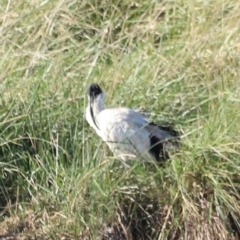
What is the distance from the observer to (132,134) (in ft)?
19.0

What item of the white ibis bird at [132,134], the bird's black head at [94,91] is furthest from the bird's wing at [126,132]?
the bird's black head at [94,91]

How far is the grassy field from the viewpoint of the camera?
213 inches

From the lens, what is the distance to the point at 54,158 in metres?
5.85

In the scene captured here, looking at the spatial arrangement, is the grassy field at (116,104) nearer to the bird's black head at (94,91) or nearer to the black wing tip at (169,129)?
the black wing tip at (169,129)

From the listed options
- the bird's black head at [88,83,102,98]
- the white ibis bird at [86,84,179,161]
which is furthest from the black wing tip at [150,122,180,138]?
the bird's black head at [88,83,102,98]

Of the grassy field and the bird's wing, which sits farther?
the bird's wing

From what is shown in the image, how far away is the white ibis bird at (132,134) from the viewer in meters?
5.71

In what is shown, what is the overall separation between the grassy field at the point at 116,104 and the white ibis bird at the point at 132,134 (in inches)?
2.8

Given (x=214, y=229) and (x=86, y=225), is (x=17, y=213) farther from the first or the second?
(x=214, y=229)

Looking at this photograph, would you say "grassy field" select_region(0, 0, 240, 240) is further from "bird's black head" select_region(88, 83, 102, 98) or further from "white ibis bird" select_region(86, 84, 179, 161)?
"bird's black head" select_region(88, 83, 102, 98)

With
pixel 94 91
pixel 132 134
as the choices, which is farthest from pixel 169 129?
pixel 94 91

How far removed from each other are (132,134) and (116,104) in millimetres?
462

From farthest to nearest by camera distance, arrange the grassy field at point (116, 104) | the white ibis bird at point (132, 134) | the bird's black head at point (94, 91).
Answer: the bird's black head at point (94, 91), the white ibis bird at point (132, 134), the grassy field at point (116, 104)

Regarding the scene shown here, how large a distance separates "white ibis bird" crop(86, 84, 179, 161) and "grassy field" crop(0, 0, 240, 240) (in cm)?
7
